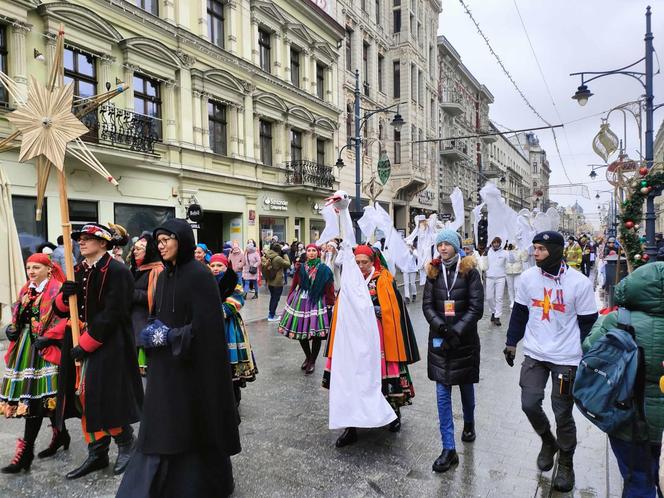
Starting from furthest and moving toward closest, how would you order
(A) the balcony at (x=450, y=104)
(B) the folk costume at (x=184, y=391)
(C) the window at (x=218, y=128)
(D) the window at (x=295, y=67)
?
(A) the balcony at (x=450, y=104)
(D) the window at (x=295, y=67)
(C) the window at (x=218, y=128)
(B) the folk costume at (x=184, y=391)

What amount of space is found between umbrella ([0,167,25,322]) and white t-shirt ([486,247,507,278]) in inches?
343

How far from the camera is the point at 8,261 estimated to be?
21.8 ft

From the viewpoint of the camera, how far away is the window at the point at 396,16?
3359 cm

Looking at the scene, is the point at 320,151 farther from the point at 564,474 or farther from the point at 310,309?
the point at 564,474

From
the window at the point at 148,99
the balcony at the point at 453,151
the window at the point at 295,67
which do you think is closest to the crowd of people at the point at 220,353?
the window at the point at 148,99

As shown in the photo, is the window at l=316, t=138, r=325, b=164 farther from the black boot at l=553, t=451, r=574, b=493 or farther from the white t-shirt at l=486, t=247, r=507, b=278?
the black boot at l=553, t=451, r=574, b=493

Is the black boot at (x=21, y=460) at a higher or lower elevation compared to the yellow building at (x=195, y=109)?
lower

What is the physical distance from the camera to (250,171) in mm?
20266

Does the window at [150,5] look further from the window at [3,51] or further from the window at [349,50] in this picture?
the window at [349,50]

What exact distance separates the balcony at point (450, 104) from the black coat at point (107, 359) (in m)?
40.7

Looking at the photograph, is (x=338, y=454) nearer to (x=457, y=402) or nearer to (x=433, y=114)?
(x=457, y=402)

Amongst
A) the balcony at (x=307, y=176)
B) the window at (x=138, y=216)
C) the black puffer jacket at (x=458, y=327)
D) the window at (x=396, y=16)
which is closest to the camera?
the black puffer jacket at (x=458, y=327)

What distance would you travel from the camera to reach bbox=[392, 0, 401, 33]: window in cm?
3359

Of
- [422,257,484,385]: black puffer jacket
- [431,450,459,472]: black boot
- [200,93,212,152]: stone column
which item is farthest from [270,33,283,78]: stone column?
[431,450,459,472]: black boot
